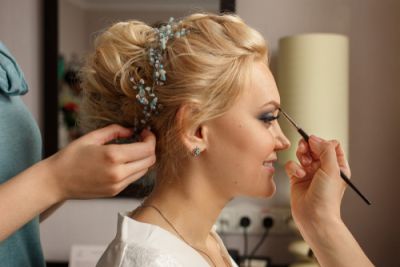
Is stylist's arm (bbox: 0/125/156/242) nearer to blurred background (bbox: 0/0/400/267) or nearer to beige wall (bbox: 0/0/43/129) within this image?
blurred background (bbox: 0/0/400/267)

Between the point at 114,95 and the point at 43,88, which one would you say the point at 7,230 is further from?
the point at 43,88

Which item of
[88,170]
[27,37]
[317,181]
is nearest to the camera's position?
[88,170]

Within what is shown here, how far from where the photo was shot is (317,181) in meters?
1.22

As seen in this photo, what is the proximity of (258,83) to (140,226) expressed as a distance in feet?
1.17

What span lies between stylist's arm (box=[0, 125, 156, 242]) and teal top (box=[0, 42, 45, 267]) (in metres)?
0.20

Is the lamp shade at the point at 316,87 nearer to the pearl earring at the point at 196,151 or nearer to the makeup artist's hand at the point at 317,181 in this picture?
the makeup artist's hand at the point at 317,181

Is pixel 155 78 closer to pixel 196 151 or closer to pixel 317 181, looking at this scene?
pixel 196 151

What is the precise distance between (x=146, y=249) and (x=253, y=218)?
1.43 meters

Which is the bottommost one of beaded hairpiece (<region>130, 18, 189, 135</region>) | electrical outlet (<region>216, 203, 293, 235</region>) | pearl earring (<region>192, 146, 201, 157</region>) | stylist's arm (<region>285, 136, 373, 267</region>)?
electrical outlet (<region>216, 203, 293, 235</region>)

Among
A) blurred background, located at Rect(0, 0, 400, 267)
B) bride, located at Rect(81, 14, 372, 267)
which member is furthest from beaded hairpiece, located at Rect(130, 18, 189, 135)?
blurred background, located at Rect(0, 0, 400, 267)

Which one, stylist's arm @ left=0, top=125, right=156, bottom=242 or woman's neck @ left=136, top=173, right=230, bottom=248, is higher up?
stylist's arm @ left=0, top=125, right=156, bottom=242

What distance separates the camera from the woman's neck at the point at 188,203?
113cm

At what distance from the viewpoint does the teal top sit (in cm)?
105

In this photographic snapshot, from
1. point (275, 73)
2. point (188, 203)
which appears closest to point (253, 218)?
point (275, 73)
